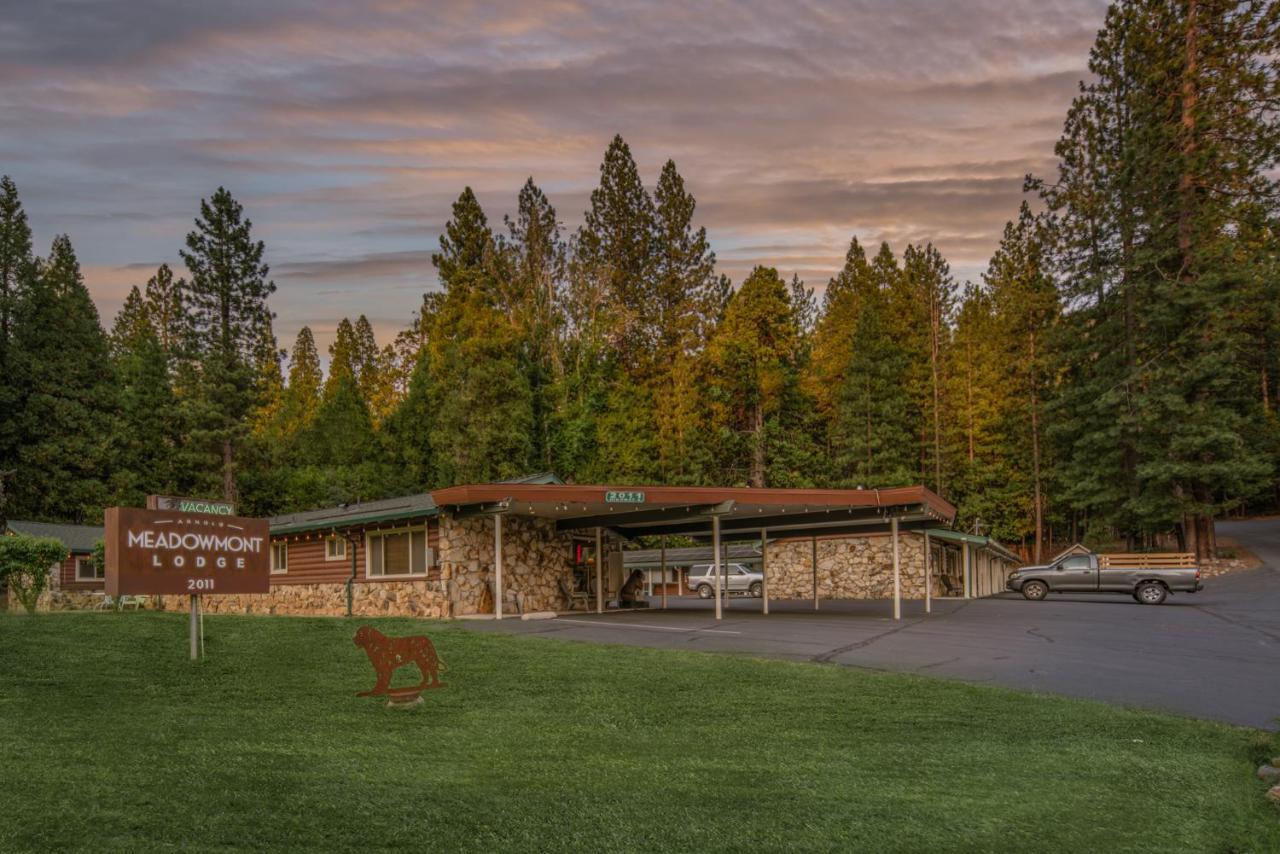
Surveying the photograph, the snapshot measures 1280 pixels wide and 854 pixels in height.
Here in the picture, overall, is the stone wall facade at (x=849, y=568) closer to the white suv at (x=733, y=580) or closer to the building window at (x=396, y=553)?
the white suv at (x=733, y=580)

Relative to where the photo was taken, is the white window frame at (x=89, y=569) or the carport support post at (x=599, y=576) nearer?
the carport support post at (x=599, y=576)

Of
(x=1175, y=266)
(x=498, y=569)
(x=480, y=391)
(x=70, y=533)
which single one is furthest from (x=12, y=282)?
(x=1175, y=266)

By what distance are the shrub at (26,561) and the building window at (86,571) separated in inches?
630

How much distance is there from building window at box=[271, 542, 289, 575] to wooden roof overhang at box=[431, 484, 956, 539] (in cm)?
838

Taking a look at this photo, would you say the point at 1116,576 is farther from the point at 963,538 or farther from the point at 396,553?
the point at 396,553

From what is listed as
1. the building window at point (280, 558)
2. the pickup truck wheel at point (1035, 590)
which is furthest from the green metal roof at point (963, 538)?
the building window at point (280, 558)

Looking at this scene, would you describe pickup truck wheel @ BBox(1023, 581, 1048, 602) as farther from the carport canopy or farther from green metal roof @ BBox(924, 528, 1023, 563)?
the carport canopy

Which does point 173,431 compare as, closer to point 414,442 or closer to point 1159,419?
point 414,442

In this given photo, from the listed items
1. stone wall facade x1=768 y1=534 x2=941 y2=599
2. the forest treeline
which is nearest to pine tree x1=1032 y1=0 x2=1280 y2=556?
the forest treeline

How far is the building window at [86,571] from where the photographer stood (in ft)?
117

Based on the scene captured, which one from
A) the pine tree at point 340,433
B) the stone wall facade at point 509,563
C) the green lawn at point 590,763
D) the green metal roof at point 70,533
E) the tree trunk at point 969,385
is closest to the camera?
the green lawn at point 590,763

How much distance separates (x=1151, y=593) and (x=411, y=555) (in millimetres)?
21630

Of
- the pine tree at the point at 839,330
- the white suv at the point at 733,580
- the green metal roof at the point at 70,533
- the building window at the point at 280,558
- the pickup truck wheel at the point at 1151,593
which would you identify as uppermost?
the pine tree at the point at 839,330

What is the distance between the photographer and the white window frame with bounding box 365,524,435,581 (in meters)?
23.5
